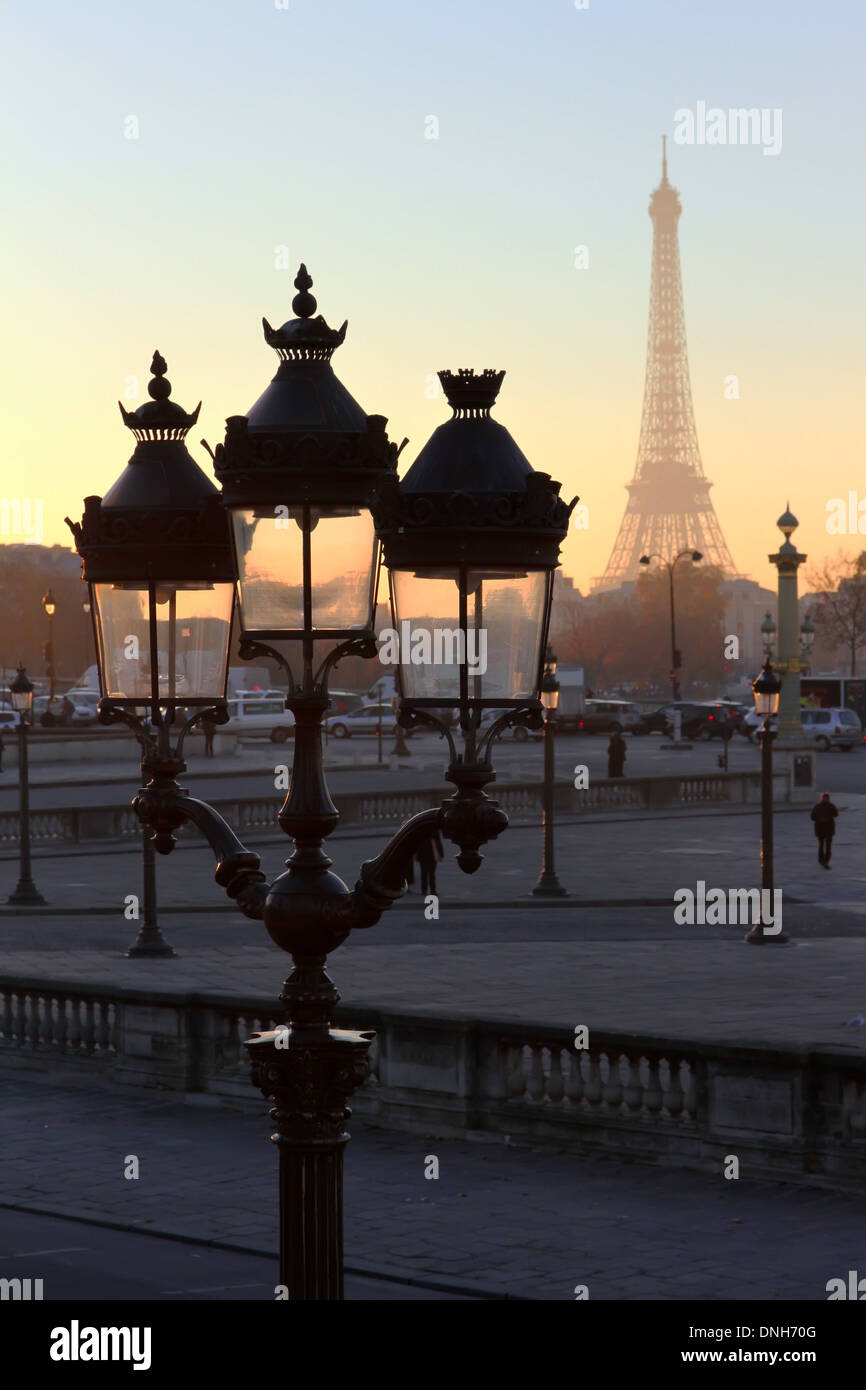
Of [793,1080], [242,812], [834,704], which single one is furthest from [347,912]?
[834,704]

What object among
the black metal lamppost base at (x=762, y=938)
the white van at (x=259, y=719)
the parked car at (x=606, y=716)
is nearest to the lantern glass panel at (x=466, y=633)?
the black metal lamppost base at (x=762, y=938)

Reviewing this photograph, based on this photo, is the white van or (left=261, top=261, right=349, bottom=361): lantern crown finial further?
the white van

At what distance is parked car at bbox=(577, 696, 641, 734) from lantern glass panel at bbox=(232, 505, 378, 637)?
252ft

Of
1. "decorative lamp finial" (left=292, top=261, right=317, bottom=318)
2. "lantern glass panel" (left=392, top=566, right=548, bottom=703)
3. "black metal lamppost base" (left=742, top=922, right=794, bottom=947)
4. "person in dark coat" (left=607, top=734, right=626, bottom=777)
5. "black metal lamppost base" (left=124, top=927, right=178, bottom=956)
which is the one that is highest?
"decorative lamp finial" (left=292, top=261, right=317, bottom=318)

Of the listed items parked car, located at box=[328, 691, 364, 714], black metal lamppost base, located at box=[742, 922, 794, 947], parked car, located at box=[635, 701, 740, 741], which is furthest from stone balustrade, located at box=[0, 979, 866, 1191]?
parked car, located at box=[328, 691, 364, 714]

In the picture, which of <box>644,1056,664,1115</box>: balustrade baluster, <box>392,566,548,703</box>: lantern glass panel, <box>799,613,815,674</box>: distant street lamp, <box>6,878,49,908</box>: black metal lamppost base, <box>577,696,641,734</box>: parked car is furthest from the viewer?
<box>577,696,641,734</box>: parked car

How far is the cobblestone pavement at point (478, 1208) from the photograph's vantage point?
1031cm

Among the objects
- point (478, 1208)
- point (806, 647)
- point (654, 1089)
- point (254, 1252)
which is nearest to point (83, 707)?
point (806, 647)

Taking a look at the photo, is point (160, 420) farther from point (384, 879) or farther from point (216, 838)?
point (384, 879)

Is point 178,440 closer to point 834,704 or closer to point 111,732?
point 111,732

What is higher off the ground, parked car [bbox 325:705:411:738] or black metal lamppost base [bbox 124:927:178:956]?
parked car [bbox 325:705:411:738]

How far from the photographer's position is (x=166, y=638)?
7203 mm

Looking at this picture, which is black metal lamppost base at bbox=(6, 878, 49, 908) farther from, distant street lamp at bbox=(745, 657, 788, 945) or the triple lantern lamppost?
the triple lantern lamppost

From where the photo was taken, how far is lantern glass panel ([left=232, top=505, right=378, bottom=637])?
6.15m
